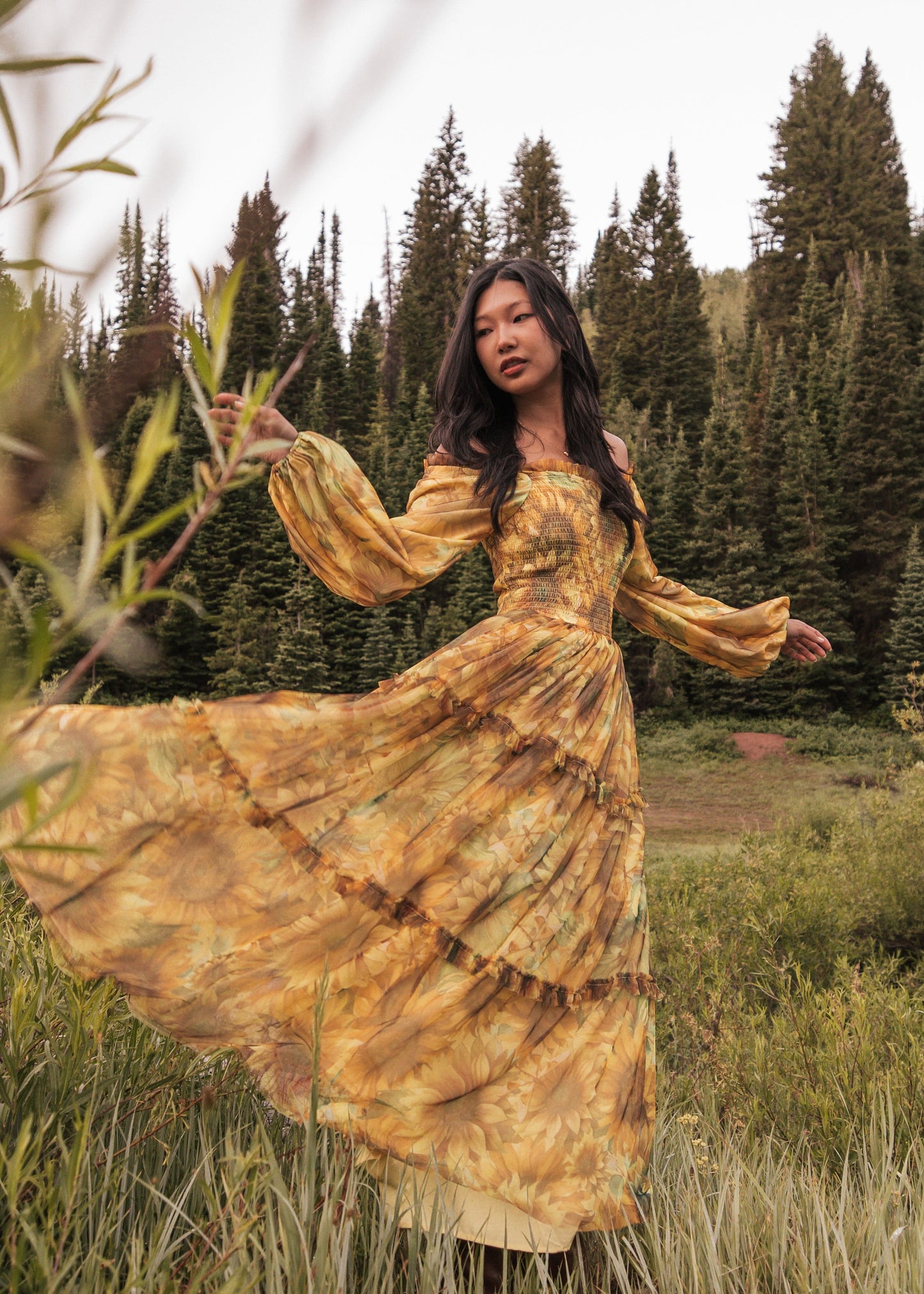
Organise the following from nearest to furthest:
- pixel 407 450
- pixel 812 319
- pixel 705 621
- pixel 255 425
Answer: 1. pixel 255 425
2. pixel 705 621
3. pixel 407 450
4. pixel 812 319

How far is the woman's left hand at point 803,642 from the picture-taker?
107 inches

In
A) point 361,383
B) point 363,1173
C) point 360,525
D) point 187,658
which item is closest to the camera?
point 363,1173

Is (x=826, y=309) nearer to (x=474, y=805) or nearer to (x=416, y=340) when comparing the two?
(x=416, y=340)

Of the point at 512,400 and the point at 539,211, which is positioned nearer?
the point at 512,400

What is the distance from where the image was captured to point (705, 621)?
103 inches

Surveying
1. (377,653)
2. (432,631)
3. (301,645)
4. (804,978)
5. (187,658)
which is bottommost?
(187,658)

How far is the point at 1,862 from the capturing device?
253 cm

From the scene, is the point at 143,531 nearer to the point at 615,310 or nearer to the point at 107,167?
the point at 107,167

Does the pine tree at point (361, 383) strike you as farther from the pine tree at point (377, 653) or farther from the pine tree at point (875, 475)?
the pine tree at point (875, 475)

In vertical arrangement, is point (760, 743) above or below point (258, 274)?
below

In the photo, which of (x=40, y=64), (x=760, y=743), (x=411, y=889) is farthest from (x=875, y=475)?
(x=40, y=64)

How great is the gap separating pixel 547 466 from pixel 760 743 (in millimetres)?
18806

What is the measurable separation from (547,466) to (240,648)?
59.4 ft

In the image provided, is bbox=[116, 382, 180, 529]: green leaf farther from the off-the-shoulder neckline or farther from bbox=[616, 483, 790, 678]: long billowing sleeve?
bbox=[616, 483, 790, 678]: long billowing sleeve
